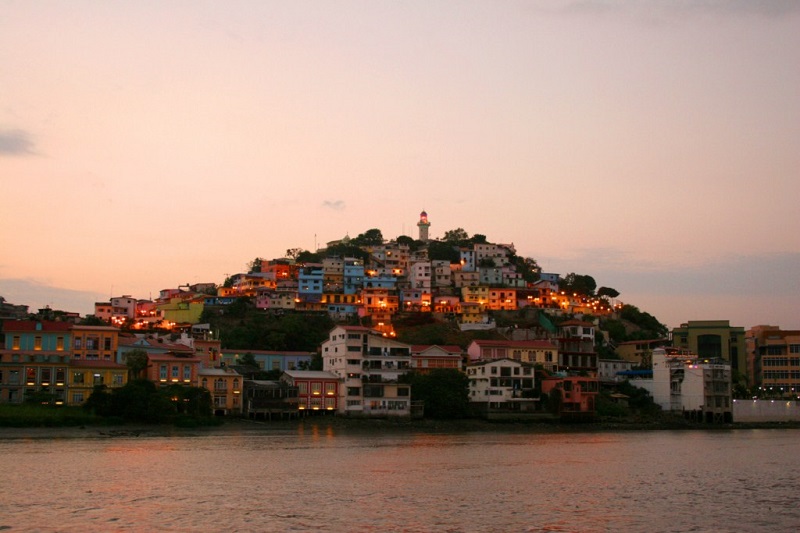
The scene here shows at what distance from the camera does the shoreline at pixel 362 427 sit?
61938 millimetres

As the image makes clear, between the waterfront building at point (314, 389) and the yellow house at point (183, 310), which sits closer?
the waterfront building at point (314, 389)

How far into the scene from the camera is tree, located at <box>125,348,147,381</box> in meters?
73.0

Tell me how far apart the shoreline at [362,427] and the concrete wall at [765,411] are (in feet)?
3.65

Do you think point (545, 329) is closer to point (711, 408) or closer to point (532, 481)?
point (711, 408)

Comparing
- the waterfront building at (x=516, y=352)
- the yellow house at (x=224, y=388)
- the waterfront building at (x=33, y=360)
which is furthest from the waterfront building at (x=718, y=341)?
the waterfront building at (x=33, y=360)

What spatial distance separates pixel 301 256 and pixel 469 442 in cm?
9149

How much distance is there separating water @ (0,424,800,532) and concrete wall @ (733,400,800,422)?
30054 mm

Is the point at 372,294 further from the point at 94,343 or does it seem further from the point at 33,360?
the point at 33,360

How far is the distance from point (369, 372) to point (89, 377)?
79.2 feet

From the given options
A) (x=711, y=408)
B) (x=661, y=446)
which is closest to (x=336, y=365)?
(x=661, y=446)

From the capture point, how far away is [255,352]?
3671 inches

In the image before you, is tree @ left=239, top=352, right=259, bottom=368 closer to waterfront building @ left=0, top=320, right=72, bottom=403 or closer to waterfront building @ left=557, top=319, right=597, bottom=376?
waterfront building @ left=0, top=320, right=72, bottom=403

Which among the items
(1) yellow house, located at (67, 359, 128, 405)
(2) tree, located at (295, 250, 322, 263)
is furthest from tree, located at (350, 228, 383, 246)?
(1) yellow house, located at (67, 359, 128, 405)

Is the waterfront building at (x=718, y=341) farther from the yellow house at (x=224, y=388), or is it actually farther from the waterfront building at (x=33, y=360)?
the waterfront building at (x=33, y=360)
